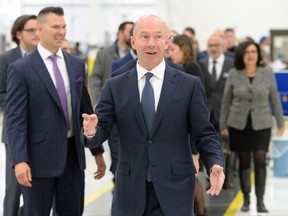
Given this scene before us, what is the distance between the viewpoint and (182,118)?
12.0 feet

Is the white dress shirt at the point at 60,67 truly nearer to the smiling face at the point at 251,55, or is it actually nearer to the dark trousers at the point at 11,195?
the dark trousers at the point at 11,195

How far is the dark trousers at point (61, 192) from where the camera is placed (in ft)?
15.0

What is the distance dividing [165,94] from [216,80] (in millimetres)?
4922

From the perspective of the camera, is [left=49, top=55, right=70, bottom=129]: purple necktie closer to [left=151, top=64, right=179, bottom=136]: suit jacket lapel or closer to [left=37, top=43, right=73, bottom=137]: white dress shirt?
[left=37, top=43, right=73, bottom=137]: white dress shirt

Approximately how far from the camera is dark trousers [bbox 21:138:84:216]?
4582 mm

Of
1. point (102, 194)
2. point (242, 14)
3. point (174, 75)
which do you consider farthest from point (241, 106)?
point (242, 14)

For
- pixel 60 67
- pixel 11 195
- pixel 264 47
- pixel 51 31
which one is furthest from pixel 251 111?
pixel 264 47

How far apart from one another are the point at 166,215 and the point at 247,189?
395 centimetres

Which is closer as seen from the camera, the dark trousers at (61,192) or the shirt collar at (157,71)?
the shirt collar at (157,71)

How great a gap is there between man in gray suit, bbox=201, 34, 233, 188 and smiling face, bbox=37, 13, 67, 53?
134 inches

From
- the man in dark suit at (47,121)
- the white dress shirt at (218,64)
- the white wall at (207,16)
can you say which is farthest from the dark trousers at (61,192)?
the white wall at (207,16)

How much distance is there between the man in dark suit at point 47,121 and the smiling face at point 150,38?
1176 millimetres

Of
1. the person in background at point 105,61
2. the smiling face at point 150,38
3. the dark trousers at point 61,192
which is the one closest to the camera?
the smiling face at point 150,38

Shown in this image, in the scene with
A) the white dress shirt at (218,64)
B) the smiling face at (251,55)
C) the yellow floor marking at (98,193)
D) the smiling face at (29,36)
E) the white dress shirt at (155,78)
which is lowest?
the yellow floor marking at (98,193)
